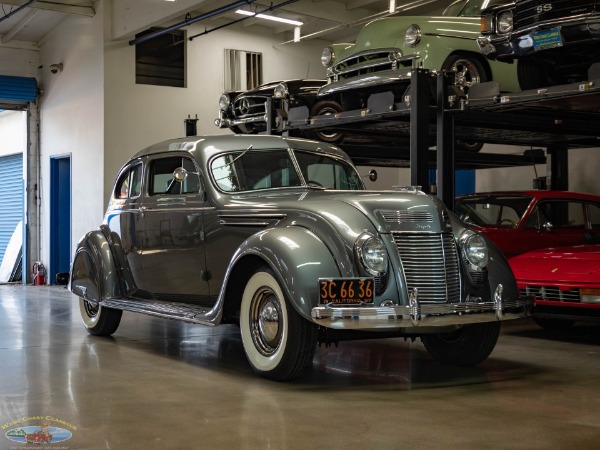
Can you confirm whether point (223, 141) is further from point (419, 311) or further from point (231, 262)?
point (419, 311)

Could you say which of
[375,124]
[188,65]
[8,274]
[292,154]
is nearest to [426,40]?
[375,124]

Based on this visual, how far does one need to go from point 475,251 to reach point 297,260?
1.27m

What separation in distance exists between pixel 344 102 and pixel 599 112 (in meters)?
2.83

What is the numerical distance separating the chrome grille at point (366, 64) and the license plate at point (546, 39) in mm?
1850

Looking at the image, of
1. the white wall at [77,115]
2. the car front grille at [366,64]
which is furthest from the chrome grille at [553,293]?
the white wall at [77,115]

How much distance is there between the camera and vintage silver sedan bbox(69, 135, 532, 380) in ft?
17.4

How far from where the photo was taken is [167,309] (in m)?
6.57

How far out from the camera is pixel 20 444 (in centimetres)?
399

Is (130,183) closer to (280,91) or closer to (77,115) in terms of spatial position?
(280,91)

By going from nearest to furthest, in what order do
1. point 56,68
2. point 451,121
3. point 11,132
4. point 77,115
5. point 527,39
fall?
point 527,39
point 451,121
point 77,115
point 56,68
point 11,132

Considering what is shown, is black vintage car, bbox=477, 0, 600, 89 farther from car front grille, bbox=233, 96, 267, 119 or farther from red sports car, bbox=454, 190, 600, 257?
car front grille, bbox=233, 96, 267, 119

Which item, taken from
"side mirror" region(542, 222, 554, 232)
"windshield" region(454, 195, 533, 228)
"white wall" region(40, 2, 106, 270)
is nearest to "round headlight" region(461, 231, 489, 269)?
"windshield" region(454, 195, 533, 228)

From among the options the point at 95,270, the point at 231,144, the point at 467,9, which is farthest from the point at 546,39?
the point at 95,270

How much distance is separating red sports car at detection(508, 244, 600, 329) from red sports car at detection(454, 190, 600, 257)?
3.68 feet
